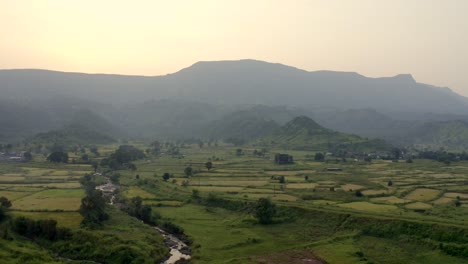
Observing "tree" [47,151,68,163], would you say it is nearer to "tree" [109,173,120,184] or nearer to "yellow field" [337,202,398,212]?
"tree" [109,173,120,184]

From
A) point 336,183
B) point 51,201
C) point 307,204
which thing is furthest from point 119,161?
point 307,204

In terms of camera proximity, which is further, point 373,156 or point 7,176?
point 373,156

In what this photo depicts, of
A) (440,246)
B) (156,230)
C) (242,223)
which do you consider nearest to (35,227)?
(156,230)

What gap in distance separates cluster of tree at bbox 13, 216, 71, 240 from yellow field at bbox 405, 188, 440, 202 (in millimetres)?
51580

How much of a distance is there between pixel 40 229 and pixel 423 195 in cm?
5794

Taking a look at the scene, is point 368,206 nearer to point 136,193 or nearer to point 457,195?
point 457,195

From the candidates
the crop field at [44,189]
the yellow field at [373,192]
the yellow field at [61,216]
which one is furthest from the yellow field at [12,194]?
the yellow field at [373,192]

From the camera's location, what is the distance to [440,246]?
46.7m

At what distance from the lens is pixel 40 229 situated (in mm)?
51406

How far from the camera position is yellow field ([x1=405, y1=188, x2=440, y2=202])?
71688mm

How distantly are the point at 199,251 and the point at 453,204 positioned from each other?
39591 mm

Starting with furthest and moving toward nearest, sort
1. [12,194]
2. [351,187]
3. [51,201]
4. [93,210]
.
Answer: [351,187] → [12,194] → [51,201] → [93,210]

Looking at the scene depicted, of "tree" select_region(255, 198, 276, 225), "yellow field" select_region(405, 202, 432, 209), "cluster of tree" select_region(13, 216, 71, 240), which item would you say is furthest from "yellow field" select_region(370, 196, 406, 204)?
"cluster of tree" select_region(13, 216, 71, 240)

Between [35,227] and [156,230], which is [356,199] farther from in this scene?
[35,227]
